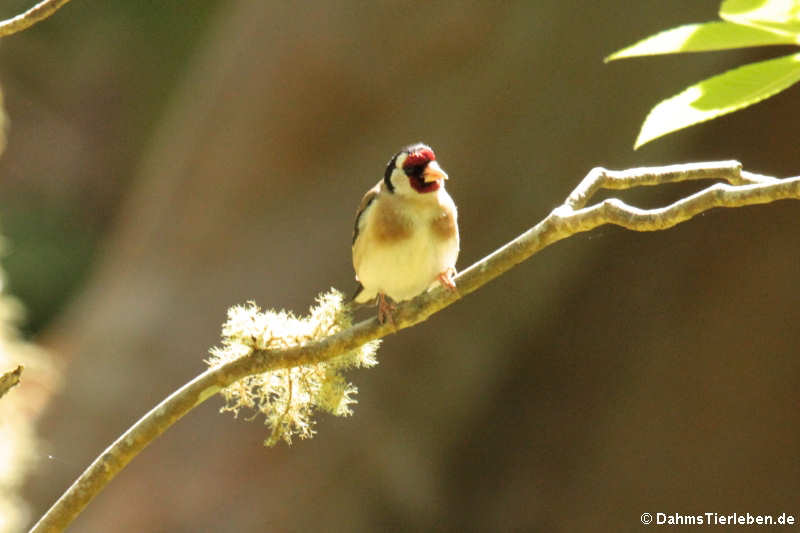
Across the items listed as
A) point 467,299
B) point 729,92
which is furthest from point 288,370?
point 467,299

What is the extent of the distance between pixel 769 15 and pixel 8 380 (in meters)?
1.32

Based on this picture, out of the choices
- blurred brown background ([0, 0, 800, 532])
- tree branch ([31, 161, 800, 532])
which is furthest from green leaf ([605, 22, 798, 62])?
blurred brown background ([0, 0, 800, 532])

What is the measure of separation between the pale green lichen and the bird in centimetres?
54

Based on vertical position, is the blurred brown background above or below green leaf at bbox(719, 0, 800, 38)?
above

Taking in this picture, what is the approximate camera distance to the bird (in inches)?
102

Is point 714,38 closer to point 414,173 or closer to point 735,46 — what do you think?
point 735,46

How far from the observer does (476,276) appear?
178 centimetres

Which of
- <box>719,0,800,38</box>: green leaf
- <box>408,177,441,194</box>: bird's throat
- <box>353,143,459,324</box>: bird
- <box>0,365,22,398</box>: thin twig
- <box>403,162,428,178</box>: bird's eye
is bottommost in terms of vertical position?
<box>0,365,22,398</box>: thin twig

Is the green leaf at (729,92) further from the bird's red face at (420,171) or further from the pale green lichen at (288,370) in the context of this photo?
the bird's red face at (420,171)

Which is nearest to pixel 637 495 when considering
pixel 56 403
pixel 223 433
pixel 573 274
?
pixel 573 274

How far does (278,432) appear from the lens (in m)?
1.96

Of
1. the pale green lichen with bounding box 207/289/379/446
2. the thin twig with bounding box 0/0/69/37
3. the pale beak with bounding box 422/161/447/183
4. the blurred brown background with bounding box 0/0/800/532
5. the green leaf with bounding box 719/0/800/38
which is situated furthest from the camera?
the blurred brown background with bounding box 0/0/800/532

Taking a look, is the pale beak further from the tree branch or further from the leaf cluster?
the leaf cluster

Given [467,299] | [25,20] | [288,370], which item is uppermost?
[467,299]
